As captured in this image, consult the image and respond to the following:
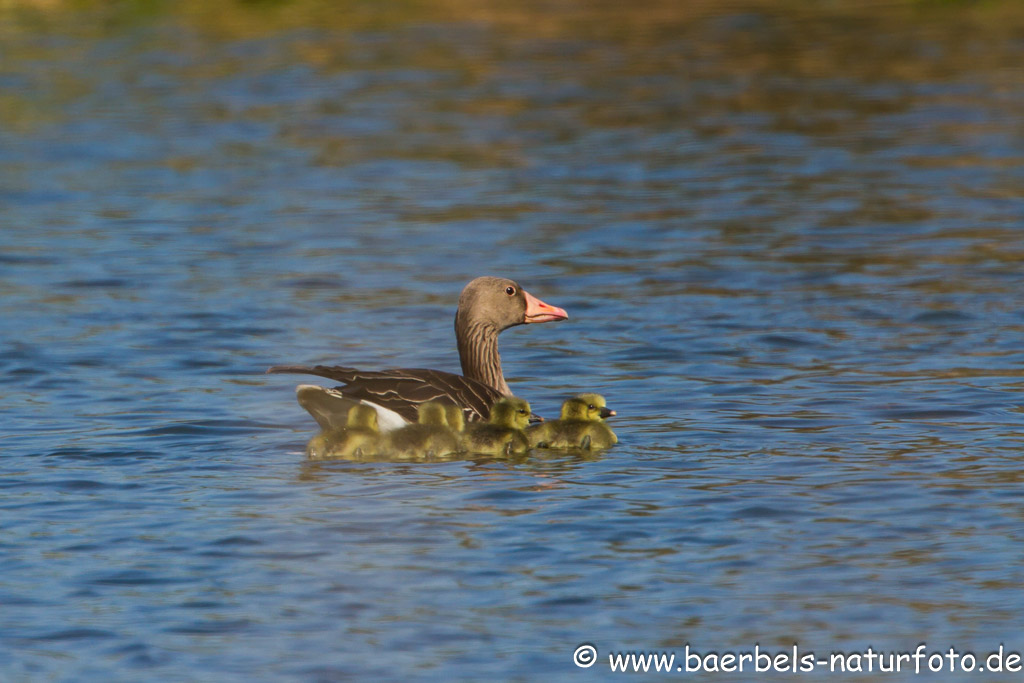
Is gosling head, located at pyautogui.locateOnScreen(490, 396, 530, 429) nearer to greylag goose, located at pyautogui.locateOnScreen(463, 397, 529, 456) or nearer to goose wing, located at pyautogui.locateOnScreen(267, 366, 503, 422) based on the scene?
greylag goose, located at pyautogui.locateOnScreen(463, 397, 529, 456)

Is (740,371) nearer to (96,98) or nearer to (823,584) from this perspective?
(823,584)

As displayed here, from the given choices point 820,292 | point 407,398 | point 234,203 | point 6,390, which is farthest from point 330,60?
point 407,398

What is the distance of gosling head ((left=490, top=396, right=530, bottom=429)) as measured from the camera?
11203 millimetres

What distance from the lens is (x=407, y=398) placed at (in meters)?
11.2

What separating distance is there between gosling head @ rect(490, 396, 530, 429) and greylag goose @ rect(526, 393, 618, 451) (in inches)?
7.0

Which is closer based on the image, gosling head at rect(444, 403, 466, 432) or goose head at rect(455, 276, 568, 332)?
gosling head at rect(444, 403, 466, 432)

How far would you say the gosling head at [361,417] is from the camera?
36.1 ft

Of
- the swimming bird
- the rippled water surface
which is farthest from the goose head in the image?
the swimming bird

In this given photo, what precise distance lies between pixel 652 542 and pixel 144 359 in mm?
6544

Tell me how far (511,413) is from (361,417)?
0.99m
